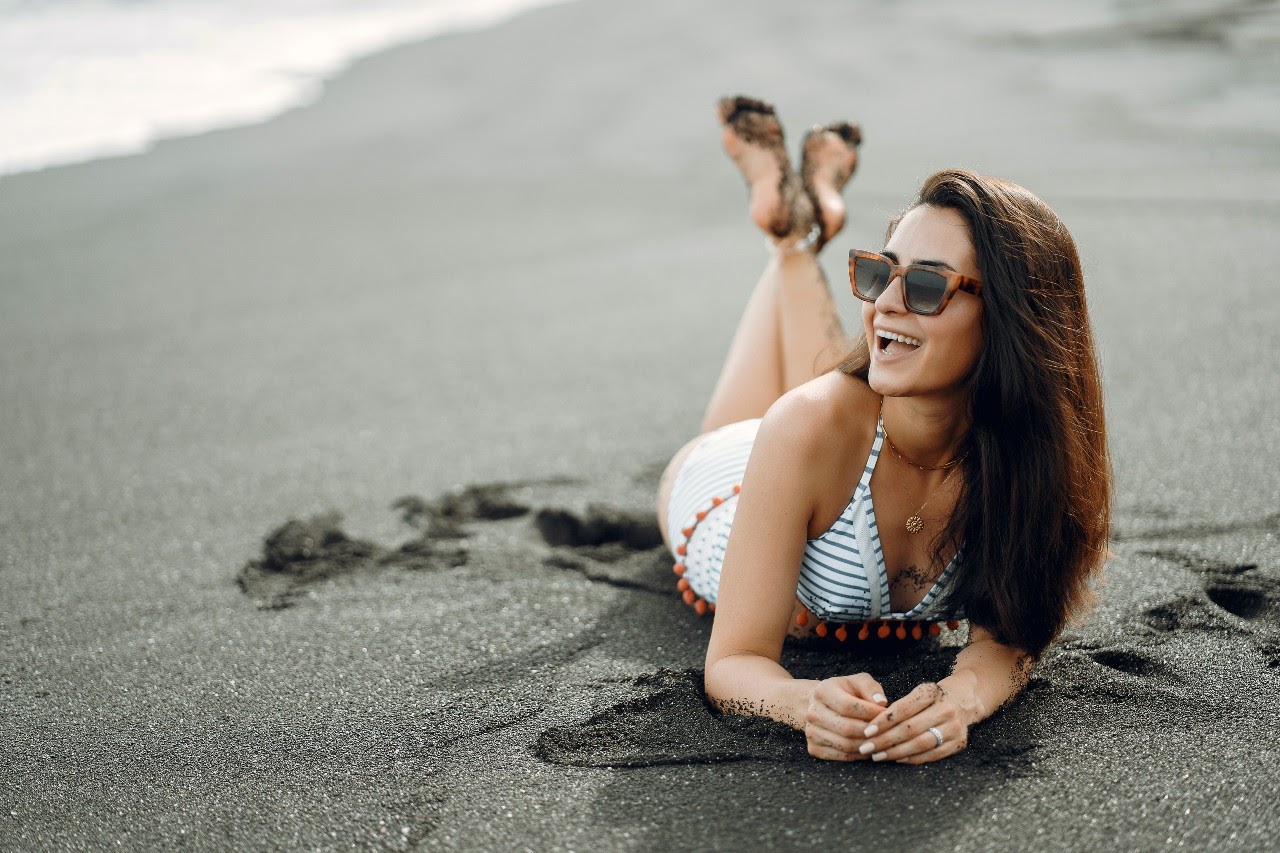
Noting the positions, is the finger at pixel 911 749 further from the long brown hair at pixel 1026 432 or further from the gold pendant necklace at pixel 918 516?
the gold pendant necklace at pixel 918 516

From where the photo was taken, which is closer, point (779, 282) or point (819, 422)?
point (819, 422)

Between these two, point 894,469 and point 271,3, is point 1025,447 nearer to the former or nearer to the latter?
point 894,469

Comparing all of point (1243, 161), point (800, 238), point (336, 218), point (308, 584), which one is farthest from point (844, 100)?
point (308, 584)

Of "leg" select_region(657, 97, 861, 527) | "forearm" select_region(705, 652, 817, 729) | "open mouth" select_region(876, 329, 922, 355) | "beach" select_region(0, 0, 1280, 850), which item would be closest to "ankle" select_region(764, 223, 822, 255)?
"leg" select_region(657, 97, 861, 527)

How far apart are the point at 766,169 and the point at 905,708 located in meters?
1.84

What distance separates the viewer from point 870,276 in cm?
212

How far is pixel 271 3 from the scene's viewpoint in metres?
12.1

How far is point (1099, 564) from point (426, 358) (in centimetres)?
288

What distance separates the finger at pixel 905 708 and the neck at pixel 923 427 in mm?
449

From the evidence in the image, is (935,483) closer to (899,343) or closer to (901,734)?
(899,343)

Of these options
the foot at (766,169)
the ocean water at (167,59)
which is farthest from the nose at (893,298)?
the ocean water at (167,59)

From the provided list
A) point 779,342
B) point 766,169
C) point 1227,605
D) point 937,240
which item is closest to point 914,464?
point 937,240

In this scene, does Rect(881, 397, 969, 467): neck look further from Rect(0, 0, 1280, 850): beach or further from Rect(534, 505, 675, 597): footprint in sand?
Rect(534, 505, 675, 597): footprint in sand

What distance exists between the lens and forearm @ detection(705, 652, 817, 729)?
6.70 ft
